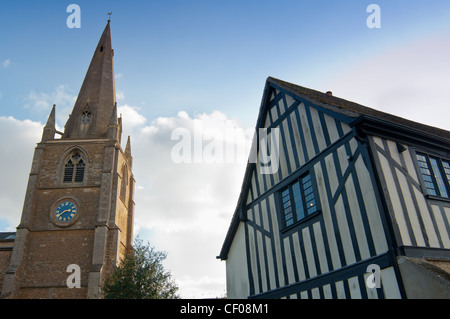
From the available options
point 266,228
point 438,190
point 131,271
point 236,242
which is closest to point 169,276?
point 131,271

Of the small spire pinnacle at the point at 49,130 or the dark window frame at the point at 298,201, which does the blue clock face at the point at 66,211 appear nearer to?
the small spire pinnacle at the point at 49,130

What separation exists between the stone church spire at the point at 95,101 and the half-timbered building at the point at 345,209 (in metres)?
25.8

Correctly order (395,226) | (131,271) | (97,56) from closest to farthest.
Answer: (395,226) < (131,271) < (97,56)

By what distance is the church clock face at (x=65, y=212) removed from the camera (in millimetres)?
27594

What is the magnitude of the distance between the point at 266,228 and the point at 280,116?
11.7 ft

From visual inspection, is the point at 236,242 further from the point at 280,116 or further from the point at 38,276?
the point at 38,276

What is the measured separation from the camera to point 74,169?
100 feet

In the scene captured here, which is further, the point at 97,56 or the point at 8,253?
the point at 97,56

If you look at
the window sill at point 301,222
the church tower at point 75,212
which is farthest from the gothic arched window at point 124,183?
the window sill at point 301,222

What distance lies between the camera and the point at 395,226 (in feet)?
23.4

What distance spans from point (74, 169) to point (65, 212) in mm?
4160

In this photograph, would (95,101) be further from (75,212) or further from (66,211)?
(75,212)

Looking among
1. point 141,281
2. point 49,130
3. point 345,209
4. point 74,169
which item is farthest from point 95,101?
point 345,209
